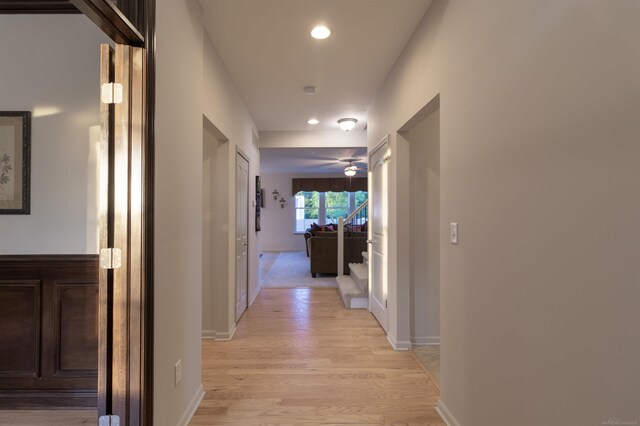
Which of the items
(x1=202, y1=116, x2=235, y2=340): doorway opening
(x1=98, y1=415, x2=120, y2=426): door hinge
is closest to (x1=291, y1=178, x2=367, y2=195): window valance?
(x1=202, y1=116, x2=235, y2=340): doorway opening

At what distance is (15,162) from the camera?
226 cm

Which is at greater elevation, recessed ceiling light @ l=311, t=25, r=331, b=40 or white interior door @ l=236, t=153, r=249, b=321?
recessed ceiling light @ l=311, t=25, r=331, b=40

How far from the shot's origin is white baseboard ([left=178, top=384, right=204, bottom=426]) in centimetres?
193

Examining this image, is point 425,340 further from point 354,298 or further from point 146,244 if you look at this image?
point 146,244

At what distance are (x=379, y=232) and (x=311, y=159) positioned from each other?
15.1 ft

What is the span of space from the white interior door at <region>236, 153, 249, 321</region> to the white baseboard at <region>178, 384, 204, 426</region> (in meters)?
1.54

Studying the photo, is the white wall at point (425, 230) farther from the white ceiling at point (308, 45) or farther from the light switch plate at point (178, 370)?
the light switch plate at point (178, 370)

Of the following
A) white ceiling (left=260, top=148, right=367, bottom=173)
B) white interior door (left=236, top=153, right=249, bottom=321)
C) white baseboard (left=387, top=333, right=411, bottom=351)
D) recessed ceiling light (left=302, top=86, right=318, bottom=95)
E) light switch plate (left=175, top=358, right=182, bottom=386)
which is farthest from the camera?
white ceiling (left=260, top=148, right=367, bottom=173)

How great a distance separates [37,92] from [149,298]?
1.95 m

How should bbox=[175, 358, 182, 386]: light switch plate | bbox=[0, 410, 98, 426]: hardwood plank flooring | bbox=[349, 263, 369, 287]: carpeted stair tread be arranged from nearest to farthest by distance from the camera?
bbox=[175, 358, 182, 386]: light switch plate < bbox=[0, 410, 98, 426]: hardwood plank flooring < bbox=[349, 263, 369, 287]: carpeted stair tread

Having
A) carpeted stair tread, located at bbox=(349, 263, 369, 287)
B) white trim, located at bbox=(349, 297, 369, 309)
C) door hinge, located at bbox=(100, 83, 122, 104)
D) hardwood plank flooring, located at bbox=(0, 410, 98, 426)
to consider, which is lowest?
hardwood plank flooring, located at bbox=(0, 410, 98, 426)

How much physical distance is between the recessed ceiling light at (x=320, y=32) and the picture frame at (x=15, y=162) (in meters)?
2.18

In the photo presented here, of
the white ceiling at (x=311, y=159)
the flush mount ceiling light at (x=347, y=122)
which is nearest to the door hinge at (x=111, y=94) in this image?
the flush mount ceiling light at (x=347, y=122)

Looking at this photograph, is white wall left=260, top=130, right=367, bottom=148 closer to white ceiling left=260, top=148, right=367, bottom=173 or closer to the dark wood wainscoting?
white ceiling left=260, top=148, right=367, bottom=173
